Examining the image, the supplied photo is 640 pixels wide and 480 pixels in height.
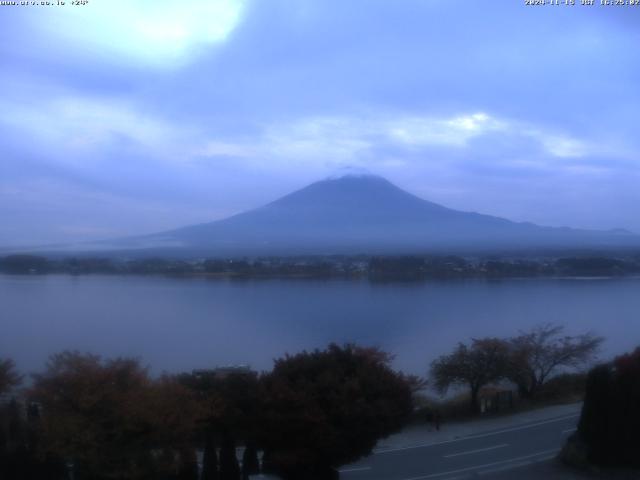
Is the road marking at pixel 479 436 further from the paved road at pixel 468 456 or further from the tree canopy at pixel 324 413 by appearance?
the tree canopy at pixel 324 413

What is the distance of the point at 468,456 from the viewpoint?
820cm

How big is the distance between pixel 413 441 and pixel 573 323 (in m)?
8.72

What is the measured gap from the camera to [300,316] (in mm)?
15648

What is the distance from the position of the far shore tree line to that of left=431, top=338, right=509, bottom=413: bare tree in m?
10.4

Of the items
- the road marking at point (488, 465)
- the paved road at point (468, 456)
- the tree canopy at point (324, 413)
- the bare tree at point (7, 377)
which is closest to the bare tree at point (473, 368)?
the paved road at point (468, 456)

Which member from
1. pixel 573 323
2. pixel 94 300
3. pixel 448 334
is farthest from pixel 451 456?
pixel 94 300

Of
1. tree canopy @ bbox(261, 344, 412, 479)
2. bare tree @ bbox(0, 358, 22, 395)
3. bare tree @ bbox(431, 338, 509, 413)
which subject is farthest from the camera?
bare tree @ bbox(431, 338, 509, 413)

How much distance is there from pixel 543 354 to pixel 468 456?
5.05 meters

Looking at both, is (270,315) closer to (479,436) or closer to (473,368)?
(473,368)

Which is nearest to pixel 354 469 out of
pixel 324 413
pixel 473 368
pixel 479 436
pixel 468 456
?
pixel 468 456

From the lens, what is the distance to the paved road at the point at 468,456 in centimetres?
754

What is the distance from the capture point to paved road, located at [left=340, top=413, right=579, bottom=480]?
754 cm

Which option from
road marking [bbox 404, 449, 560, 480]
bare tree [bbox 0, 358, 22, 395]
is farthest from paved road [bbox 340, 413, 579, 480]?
bare tree [bbox 0, 358, 22, 395]

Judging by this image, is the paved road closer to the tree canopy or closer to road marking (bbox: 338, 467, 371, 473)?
road marking (bbox: 338, 467, 371, 473)
